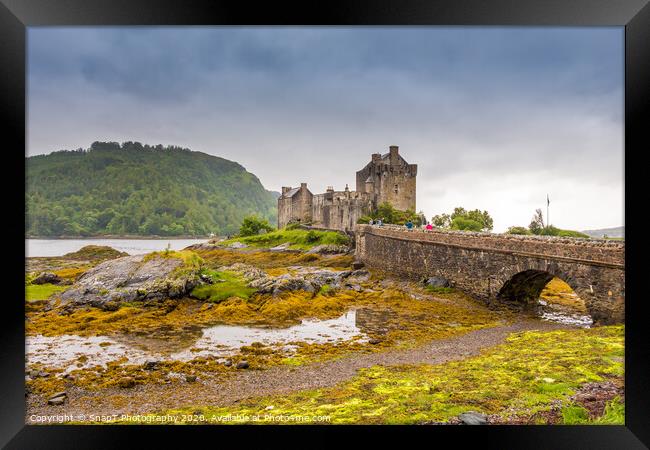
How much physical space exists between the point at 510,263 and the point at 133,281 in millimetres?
8636

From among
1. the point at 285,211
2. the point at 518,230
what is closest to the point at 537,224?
the point at 518,230

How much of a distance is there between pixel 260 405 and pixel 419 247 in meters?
7.50

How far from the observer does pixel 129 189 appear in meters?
8.31

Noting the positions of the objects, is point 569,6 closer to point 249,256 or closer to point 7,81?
point 7,81

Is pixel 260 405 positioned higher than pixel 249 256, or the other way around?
pixel 249 256

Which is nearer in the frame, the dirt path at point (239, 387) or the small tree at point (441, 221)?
the dirt path at point (239, 387)

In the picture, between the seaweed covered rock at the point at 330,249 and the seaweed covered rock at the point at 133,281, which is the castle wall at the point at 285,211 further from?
the seaweed covered rock at the point at 133,281

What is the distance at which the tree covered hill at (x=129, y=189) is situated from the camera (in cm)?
659

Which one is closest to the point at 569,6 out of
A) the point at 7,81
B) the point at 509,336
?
the point at 509,336

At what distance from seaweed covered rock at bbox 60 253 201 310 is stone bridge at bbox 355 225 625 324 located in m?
6.40

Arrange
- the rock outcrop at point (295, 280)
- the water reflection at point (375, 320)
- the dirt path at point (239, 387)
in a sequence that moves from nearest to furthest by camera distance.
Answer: the dirt path at point (239, 387)
the water reflection at point (375, 320)
the rock outcrop at point (295, 280)

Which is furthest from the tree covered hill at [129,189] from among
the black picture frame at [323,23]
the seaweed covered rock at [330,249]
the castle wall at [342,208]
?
the castle wall at [342,208]

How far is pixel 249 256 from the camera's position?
1112 cm

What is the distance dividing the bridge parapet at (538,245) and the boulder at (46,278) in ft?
30.9
